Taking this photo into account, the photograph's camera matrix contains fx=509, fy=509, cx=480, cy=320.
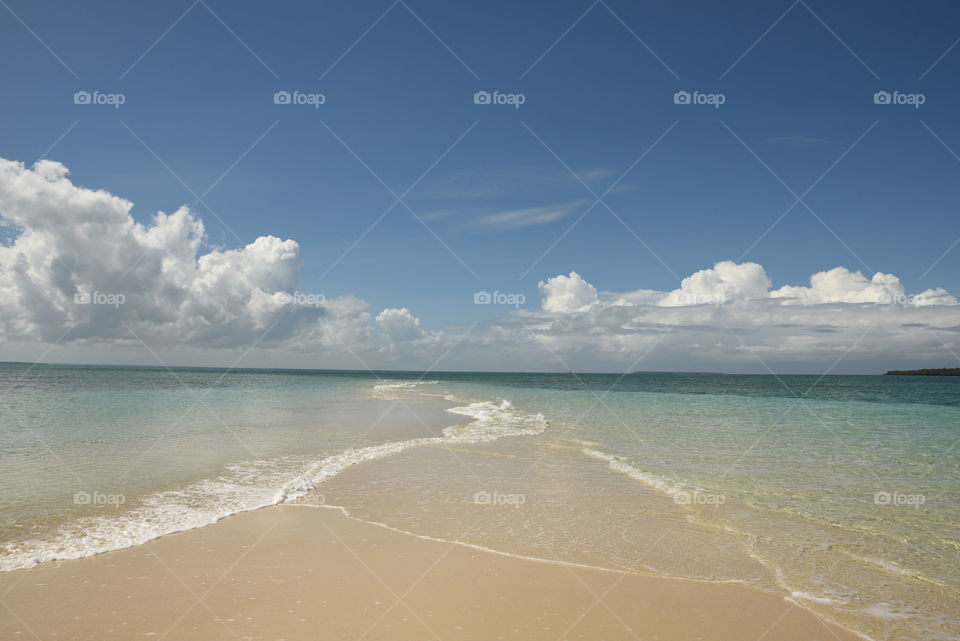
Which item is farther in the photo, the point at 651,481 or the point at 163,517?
the point at 651,481

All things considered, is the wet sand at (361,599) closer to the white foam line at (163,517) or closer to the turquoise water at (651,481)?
the white foam line at (163,517)

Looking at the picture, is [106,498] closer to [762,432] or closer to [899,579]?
[899,579]

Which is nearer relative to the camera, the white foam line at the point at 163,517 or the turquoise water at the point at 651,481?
the turquoise water at the point at 651,481

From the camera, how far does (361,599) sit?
597 centimetres

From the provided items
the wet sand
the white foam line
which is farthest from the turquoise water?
the wet sand

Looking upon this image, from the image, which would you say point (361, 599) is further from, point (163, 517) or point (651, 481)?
point (651, 481)

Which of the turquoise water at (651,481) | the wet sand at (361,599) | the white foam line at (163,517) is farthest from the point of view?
the white foam line at (163,517)

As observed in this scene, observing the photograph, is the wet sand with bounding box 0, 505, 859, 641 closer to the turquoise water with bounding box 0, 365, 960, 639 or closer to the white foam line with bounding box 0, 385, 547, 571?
the white foam line with bounding box 0, 385, 547, 571

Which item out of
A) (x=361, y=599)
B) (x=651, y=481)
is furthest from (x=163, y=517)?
(x=651, y=481)

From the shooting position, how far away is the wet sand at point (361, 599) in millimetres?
5289

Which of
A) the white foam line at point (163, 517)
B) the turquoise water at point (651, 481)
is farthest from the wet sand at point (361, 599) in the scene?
the turquoise water at point (651, 481)

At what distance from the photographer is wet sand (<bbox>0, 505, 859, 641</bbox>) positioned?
5.29 meters

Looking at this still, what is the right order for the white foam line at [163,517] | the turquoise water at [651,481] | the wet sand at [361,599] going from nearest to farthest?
the wet sand at [361,599]
the turquoise water at [651,481]
the white foam line at [163,517]

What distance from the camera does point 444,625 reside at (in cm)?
545
